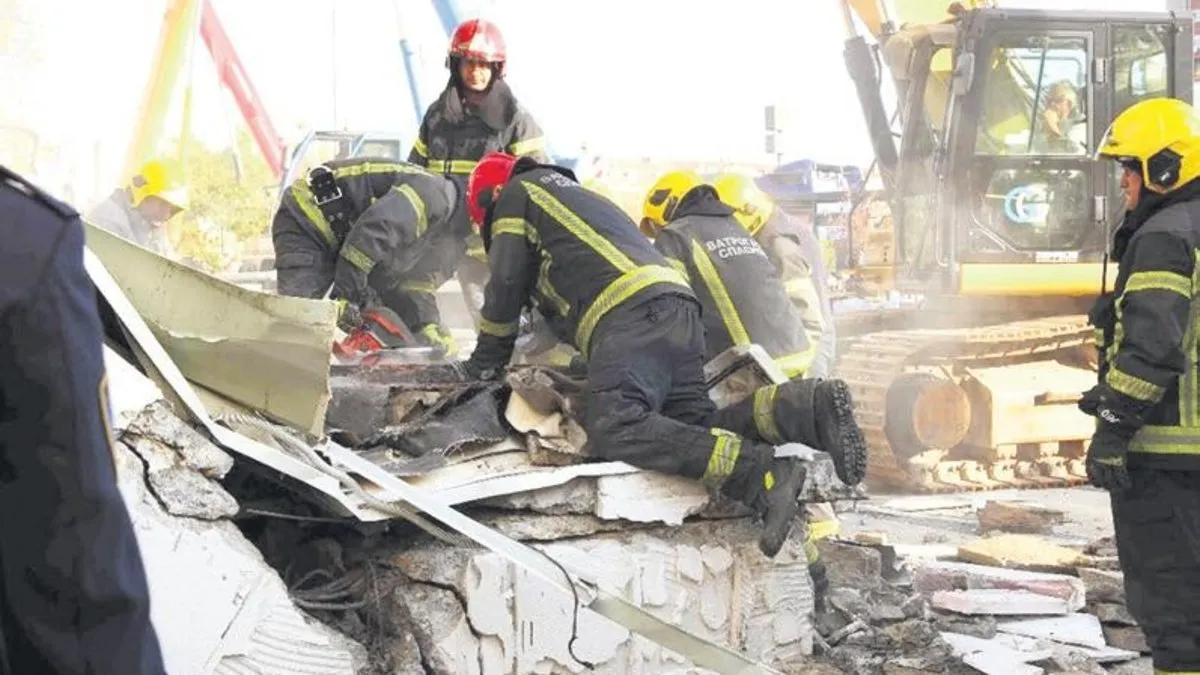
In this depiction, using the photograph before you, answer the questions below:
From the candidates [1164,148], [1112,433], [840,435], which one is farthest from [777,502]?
[1164,148]

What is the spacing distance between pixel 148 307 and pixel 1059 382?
760 cm

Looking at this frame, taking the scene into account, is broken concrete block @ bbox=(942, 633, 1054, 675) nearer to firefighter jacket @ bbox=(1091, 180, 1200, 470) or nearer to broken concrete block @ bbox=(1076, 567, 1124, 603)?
broken concrete block @ bbox=(1076, 567, 1124, 603)

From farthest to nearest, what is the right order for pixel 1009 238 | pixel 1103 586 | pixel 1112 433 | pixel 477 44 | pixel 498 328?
pixel 1009 238 → pixel 477 44 → pixel 1103 586 → pixel 498 328 → pixel 1112 433

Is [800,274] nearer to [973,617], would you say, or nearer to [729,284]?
[729,284]

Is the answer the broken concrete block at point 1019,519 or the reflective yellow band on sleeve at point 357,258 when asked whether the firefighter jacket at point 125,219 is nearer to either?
the reflective yellow band on sleeve at point 357,258

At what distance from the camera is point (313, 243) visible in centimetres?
679

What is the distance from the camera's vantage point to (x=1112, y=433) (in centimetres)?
445

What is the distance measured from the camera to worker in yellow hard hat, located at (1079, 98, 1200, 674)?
438cm

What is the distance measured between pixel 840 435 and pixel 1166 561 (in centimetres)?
107

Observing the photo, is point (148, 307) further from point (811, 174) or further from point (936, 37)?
point (811, 174)

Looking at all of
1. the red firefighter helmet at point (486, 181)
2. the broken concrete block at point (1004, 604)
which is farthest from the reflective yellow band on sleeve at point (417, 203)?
the broken concrete block at point (1004, 604)

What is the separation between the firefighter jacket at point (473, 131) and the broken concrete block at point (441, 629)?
341 cm

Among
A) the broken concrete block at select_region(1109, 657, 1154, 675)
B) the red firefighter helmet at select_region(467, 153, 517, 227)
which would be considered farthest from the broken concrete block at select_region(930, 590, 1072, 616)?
the red firefighter helmet at select_region(467, 153, 517, 227)

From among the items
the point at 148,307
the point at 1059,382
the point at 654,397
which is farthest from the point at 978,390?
the point at 148,307
